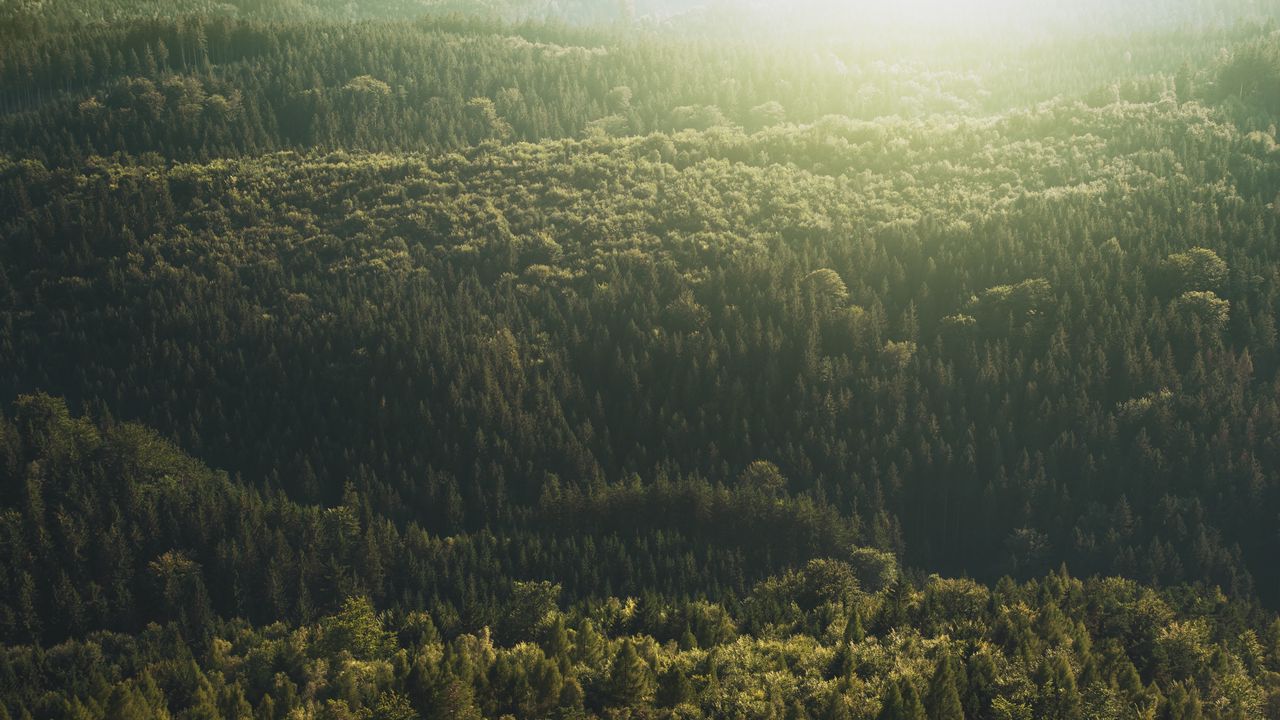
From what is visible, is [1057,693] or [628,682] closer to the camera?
[1057,693]

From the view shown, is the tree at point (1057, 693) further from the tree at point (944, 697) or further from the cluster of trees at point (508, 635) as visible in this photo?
the tree at point (944, 697)

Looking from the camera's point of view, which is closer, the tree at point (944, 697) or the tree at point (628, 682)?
the tree at point (944, 697)

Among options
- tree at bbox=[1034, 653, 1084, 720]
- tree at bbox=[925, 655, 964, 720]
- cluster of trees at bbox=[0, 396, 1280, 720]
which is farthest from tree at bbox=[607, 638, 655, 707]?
tree at bbox=[1034, 653, 1084, 720]

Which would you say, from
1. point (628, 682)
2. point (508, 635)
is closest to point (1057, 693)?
point (628, 682)

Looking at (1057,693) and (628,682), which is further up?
(628,682)

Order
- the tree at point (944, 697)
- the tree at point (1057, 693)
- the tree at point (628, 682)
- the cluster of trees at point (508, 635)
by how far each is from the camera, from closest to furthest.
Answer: the tree at point (944, 697)
the tree at point (1057, 693)
the tree at point (628, 682)
the cluster of trees at point (508, 635)

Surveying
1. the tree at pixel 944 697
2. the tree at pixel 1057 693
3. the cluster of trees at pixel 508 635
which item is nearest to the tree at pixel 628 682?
the cluster of trees at pixel 508 635

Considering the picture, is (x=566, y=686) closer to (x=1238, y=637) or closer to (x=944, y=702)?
(x=944, y=702)

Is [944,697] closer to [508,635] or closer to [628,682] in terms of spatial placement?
[628,682]

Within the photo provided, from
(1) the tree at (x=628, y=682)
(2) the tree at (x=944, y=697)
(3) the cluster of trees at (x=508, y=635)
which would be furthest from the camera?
(3) the cluster of trees at (x=508, y=635)

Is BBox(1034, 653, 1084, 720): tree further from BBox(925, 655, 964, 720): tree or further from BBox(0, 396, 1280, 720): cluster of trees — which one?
BBox(925, 655, 964, 720): tree
